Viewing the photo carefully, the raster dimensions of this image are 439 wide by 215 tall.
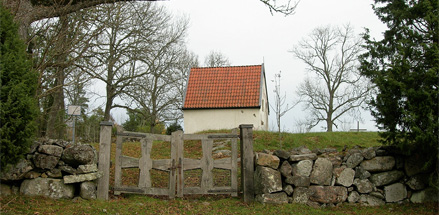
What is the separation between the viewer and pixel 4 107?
6.29 metres

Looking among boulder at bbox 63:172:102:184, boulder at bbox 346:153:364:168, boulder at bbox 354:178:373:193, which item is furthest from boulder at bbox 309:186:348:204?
boulder at bbox 63:172:102:184

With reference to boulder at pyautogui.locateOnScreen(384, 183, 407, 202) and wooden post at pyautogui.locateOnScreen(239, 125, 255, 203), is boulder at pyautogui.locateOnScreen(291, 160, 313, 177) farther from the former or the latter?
boulder at pyautogui.locateOnScreen(384, 183, 407, 202)

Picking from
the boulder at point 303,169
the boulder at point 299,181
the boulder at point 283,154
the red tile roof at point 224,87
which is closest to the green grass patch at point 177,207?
the boulder at point 299,181

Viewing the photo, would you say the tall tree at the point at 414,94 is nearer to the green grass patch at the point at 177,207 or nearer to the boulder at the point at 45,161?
the green grass patch at the point at 177,207

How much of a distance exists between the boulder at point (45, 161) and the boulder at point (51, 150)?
2.7 inches

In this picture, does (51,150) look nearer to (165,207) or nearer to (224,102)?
(165,207)

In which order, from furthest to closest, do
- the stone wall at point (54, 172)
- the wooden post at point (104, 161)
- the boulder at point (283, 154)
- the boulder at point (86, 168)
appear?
the boulder at point (283, 154), the wooden post at point (104, 161), the boulder at point (86, 168), the stone wall at point (54, 172)

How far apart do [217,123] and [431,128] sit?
1435 centimetres

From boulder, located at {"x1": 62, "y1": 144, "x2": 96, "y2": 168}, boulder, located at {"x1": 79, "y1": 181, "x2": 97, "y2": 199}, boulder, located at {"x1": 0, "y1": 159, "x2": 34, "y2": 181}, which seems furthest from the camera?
boulder, located at {"x1": 79, "y1": 181, "x2": 97, "y2": 199}

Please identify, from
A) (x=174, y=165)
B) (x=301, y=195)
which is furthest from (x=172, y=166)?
(x=301, y=195)

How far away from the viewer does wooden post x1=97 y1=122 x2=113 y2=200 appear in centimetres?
830

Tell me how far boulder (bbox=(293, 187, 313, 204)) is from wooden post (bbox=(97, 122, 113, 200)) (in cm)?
430

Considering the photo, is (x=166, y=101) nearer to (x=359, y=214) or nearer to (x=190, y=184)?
(x=190, y=184)

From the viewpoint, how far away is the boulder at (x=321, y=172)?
855 cm
